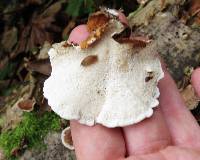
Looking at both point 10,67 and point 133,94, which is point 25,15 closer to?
point 10,67

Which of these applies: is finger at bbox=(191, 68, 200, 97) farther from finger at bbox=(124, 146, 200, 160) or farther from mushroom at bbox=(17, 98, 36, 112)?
mushroom at bbox=(17, 98, 36, 112)

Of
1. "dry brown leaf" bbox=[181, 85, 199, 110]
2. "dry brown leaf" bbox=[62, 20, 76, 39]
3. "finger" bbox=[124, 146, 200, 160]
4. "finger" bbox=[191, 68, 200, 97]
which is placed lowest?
"dry brown leaf" bbox=[62, 20, 76, 39]

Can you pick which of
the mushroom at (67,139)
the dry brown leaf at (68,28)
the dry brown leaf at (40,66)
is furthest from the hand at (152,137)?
the dry brown leaf at (68,28)

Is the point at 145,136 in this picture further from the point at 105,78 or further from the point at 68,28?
the point at 68,28

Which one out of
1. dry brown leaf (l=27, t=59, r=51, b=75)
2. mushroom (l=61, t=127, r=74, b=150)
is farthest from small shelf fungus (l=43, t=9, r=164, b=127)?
dry brown leaf (l=27, t=59, r=51, b=75)

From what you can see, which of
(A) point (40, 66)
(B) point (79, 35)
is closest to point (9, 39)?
(A) point (40, 66)
